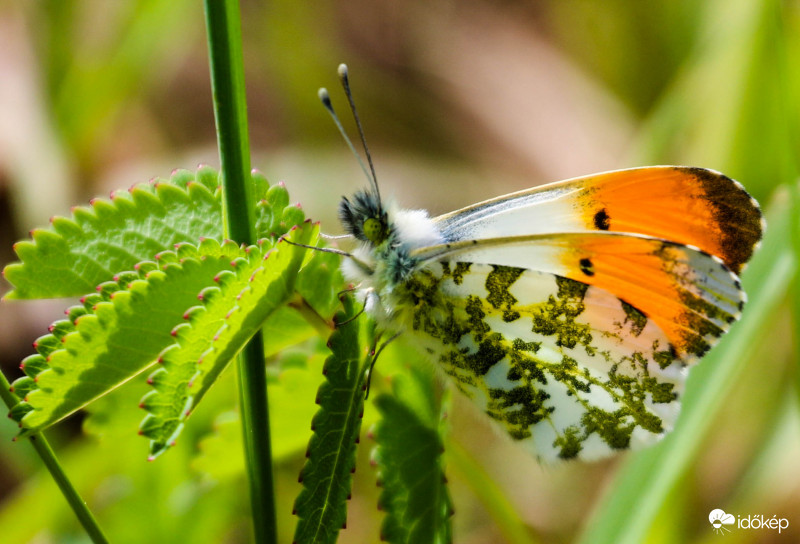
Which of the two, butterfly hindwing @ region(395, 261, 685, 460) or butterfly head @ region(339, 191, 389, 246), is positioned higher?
butterfly head @ region(339, 191, 389, 246)

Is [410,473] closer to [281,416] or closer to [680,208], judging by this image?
[281,416]

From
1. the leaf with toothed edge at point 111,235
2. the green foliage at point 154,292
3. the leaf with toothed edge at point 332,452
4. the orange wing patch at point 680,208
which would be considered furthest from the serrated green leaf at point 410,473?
the orange wing patch at point 680,208

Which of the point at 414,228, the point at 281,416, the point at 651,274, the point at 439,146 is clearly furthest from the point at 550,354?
the point at 439,146

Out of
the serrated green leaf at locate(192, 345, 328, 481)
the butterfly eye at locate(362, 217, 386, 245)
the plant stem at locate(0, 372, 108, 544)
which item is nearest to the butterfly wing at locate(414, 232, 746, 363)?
the butterfly eye at locate(362, 217, 386, 245)

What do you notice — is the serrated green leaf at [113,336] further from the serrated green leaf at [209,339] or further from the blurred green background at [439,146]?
the blurred green background at [439,146]

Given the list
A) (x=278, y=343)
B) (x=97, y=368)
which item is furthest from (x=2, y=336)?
(x=97, y=368)

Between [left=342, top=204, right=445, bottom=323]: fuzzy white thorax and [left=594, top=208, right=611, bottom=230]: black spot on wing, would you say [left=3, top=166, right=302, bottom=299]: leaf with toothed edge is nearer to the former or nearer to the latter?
[left=342, top=204, right=445, bottom=323]: fuzzy white thorax
